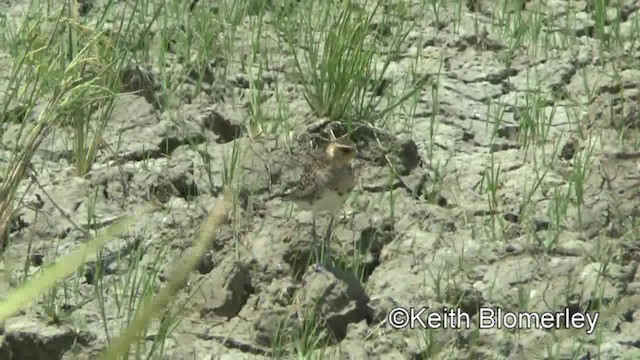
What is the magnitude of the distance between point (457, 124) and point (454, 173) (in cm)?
41

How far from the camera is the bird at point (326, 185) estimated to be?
383 centimetres

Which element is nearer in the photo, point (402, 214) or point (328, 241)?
point (328, 241)

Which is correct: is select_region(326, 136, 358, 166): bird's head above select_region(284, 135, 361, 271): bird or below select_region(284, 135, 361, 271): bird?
above

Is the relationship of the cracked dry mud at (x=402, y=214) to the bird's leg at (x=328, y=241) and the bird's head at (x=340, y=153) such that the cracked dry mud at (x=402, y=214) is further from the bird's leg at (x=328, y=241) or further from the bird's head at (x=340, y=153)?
the bird's head at (x=340, y=153)

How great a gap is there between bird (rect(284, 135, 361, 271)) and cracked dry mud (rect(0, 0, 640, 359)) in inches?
3.6

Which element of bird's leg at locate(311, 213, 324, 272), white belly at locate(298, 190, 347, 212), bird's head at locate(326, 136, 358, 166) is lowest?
bird's leg at locate(311, 213, 324, 272)

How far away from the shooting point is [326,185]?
3.82 metres

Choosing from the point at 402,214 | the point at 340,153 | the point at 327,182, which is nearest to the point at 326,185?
the point at 327,182

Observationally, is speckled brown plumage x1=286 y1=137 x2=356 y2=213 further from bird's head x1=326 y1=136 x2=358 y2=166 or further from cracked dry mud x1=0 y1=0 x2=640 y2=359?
cracked dry mud x1=0 y1=0 x2=640 y2=359

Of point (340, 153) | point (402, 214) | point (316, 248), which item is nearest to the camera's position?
point (316, 248)

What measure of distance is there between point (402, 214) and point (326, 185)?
42cm

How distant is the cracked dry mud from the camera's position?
138 inches

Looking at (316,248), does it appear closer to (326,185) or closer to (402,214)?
(326,185)

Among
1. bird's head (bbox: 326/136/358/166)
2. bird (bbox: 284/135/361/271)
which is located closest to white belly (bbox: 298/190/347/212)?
bird (bbox: 284/135/361/271)
